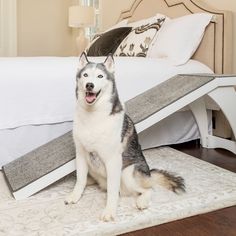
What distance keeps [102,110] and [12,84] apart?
678mm

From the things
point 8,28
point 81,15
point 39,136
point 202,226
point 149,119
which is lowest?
point 202,226

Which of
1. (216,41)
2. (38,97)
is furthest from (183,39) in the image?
(38,97)

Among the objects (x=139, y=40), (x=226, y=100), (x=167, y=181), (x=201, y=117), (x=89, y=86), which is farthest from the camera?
(x=139, y=40)

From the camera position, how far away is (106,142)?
139 centimetres

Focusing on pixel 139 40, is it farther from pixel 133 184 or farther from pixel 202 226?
pixel 202 226

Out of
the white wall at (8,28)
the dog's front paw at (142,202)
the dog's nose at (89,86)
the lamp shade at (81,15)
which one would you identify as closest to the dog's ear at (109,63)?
the dog's nose at (89,86)

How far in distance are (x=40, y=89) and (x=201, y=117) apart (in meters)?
1.27

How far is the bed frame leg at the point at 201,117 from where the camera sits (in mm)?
2465

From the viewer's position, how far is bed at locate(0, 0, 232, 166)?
72.1 inches

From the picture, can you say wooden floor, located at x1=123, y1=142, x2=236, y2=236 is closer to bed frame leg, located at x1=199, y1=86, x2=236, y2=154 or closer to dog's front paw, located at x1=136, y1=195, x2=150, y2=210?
dog's front paw, located at x1=136, y1=195, x2=150, y2=210

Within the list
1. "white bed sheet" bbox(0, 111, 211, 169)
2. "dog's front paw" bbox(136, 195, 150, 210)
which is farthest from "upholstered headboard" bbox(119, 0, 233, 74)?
"dog's front paw" bbox(136, 195, 150, 210)

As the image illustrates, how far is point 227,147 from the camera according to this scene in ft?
7.78

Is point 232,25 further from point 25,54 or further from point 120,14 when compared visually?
point 25,54

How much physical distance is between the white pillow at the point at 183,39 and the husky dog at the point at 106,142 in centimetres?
114
